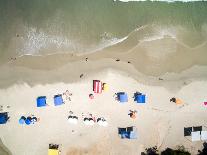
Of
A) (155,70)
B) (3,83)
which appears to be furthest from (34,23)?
(155,70)

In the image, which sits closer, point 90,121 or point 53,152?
point 53,152

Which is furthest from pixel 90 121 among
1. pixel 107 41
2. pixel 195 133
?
pixel 195 133

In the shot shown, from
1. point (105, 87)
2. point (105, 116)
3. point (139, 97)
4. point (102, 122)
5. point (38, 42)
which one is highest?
point (38, 42)

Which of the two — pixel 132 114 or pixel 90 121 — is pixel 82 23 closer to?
pixel 90 121

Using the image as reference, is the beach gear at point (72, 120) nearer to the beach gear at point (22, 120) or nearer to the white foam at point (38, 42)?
the beach gear at point (22, 120)

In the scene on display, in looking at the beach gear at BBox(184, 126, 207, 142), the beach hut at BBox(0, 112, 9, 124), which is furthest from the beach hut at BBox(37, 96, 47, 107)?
the beach gear at BBox(184, 126, 207, 142)

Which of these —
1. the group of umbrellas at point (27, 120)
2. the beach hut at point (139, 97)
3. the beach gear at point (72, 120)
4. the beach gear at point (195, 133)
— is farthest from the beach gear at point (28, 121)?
the beach gear at point (195, 133)
